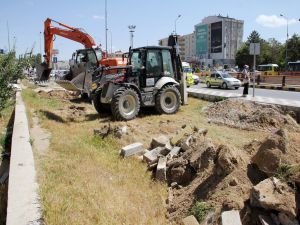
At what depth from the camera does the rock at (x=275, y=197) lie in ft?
14.7

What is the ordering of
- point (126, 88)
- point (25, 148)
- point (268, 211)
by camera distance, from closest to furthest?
point (268, 211), point (25, 148), point (126, 88)

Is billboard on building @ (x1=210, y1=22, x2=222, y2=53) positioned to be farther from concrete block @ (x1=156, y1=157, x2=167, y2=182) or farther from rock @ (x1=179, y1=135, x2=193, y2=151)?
concrete block @ (x1=156, y1=157, x2=167, y2=182)

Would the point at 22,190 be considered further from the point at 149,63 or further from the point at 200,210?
the point at 149,63

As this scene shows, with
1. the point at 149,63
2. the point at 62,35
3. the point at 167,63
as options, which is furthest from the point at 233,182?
the point at 62,35

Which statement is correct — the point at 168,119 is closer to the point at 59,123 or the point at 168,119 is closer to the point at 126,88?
the point at 126,88

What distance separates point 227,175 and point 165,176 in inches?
59.1

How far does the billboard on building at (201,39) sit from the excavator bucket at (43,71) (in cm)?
11263

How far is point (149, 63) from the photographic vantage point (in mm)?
13828

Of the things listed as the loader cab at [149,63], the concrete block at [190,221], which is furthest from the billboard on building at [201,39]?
the concrete block at [190,221]

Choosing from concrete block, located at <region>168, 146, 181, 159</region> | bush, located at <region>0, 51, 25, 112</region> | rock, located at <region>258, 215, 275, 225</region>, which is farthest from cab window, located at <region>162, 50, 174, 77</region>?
rock, located at <region>258, 215, 275, 225</region>

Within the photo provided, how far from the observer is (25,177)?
5.75m

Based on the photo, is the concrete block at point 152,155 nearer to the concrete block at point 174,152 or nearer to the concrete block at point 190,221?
the concrete block at point 174,152

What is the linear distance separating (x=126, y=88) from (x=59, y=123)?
246 centimetres

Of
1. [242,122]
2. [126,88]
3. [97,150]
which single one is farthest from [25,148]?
[242,122]
